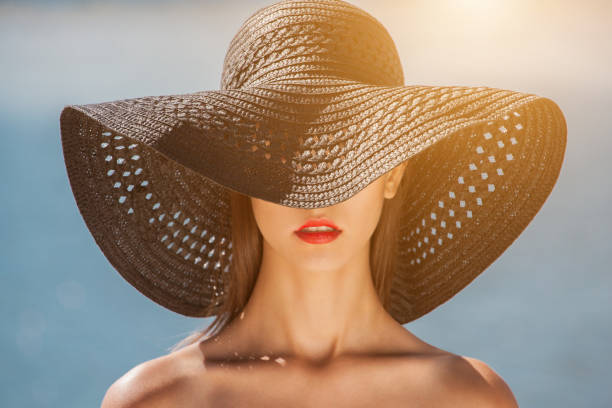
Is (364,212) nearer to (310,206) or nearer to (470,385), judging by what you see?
(310,206)

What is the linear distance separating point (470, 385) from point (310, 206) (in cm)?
49

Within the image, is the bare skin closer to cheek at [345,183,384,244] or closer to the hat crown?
cheek at [345,183,384,244]

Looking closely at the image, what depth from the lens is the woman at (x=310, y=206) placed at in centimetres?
111

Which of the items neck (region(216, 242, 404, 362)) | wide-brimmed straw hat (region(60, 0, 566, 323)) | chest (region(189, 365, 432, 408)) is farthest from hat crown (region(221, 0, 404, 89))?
chest (region(189, 365, 432, 408))

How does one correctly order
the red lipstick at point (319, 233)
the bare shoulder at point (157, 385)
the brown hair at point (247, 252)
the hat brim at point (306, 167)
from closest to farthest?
the hat brim at point (306, 167)
the red lipstick at point (319, 233)
the bare shoulder at point (157, 385)
the brown hair at point (247, 252)

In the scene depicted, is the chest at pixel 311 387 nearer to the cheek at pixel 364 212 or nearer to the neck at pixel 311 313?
the neck at pixel 311 313

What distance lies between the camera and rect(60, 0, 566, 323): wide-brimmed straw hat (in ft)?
3.59

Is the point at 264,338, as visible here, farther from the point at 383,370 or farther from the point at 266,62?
the point at 266,62

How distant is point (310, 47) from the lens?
1.28 metres

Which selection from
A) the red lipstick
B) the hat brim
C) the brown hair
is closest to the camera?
the hat brim

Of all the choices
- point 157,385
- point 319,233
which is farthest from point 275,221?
point 157,385

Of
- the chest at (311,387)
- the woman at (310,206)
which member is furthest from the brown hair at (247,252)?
the chest at (311,387)

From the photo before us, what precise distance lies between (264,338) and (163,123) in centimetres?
44

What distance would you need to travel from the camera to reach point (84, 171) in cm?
139
